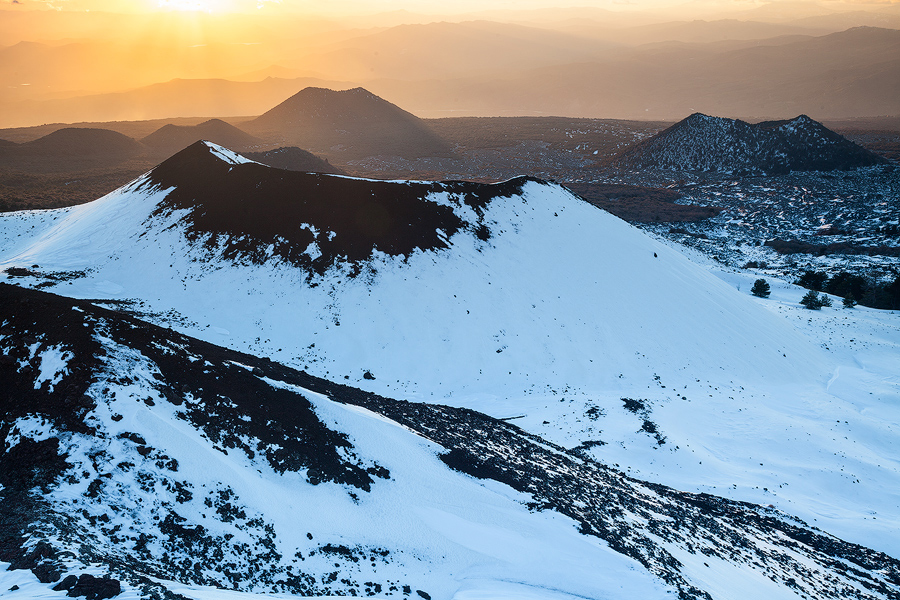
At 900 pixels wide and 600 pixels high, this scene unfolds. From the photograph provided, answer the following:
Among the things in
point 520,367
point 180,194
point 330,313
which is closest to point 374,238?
point 330,313

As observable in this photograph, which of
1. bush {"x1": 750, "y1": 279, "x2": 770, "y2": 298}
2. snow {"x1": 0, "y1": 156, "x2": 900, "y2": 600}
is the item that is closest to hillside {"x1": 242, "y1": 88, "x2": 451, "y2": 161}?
bush {"x1": 750, "y1": 279, "x2": 770, "y2": 298}

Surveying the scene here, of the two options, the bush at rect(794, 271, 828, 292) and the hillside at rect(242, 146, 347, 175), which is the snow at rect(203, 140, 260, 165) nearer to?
the hillside at rect(242, 146, 347, 175)

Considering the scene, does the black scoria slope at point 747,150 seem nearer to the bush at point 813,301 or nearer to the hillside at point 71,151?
the bush at point 813,301

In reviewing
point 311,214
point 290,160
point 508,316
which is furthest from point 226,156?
point 290,160

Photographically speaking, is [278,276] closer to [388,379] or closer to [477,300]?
[388,379]

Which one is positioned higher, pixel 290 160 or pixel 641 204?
pixel 290 160

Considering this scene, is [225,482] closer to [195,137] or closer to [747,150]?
[747,150]
